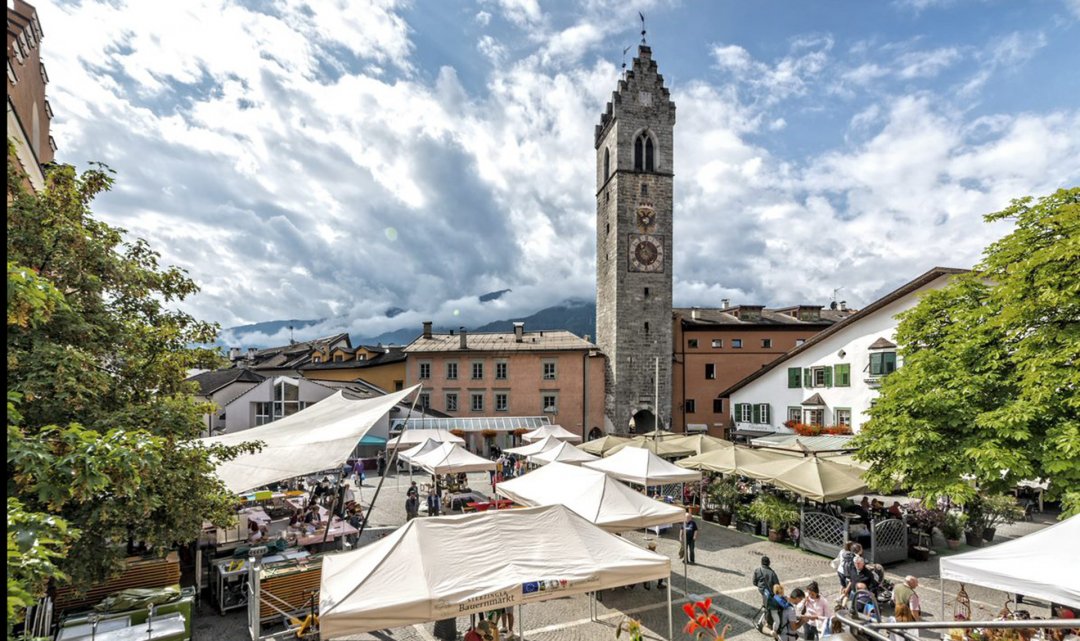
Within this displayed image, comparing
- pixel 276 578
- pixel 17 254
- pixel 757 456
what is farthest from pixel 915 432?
pixel 17 254

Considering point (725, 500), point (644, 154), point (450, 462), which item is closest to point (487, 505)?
point (450, 462)

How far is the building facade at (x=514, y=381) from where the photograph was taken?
128ft

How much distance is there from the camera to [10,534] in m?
3.83

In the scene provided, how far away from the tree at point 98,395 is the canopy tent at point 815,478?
13.2 meters

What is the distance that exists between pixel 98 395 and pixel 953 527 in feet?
68.1

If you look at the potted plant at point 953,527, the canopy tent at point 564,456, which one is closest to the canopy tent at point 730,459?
the canopy tent at point 564,456

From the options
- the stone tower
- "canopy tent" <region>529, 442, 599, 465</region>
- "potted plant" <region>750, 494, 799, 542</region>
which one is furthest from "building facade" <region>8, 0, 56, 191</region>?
the stone tower

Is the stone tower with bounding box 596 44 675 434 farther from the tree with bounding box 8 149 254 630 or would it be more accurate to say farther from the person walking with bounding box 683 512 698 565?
the tree with bounding box 8 149 254 630

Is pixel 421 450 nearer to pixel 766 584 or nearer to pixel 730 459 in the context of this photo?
pixel 730 459

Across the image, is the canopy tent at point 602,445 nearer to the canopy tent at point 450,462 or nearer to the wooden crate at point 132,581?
the canopy tent at point 450,462

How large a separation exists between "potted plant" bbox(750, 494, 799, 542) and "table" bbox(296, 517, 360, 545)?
1219 centimetres

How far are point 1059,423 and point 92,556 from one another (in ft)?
53.7

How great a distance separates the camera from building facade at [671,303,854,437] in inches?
1641

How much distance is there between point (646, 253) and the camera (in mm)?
40625
